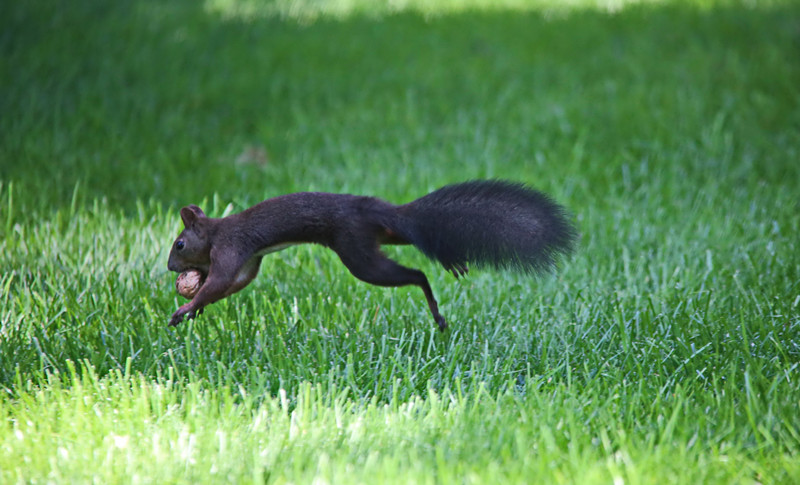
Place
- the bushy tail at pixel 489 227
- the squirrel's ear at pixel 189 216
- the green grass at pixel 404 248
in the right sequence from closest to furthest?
1. the green grass at pixel 404 248
2. the bushy tail at pixel 489 227
3. the squirrel's ear at pixel 189 216

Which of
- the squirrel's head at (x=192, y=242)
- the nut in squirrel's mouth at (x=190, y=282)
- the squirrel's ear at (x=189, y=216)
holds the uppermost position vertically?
the squirrel's ear at (x=189, y=216)

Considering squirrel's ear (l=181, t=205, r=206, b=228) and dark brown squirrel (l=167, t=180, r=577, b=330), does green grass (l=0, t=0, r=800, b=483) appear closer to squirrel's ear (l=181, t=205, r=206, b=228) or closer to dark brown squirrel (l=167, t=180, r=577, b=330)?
dark brown squirrel (l=167, t=180, r=577, b=330)

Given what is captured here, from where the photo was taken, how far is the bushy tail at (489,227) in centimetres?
272

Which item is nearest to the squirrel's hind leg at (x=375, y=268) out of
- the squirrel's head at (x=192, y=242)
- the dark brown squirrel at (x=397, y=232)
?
the dark brown squirrel at (x=397, y=232)

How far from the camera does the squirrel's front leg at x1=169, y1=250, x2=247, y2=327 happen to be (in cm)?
277

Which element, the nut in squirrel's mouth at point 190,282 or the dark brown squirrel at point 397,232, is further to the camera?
the nut in squirrel's mouth at point 190,282

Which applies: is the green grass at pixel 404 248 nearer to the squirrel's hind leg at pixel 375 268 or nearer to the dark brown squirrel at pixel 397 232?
the dark brown squirrel at pixel 397 232

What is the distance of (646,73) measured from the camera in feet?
22.2

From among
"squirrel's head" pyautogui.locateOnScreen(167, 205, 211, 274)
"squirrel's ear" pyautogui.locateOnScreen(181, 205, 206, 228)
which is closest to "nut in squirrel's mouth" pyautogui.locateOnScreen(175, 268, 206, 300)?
"squirrel's head" pyautogui.locateOnScreen(167, 205, 211, 274)

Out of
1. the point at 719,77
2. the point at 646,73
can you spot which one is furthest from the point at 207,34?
the point at 719,77

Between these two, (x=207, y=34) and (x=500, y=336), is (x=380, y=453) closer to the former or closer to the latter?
(x=500, y=336)

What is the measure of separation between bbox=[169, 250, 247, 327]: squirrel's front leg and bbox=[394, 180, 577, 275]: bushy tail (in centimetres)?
58

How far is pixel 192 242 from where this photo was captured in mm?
2998

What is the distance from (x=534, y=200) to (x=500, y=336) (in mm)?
696
